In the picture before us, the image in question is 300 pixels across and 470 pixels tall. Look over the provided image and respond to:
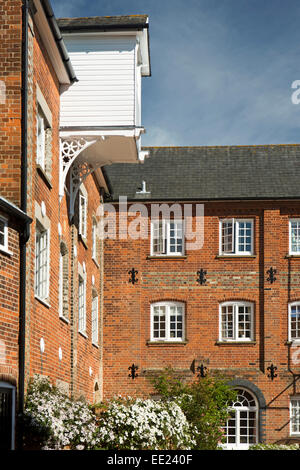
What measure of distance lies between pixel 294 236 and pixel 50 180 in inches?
563

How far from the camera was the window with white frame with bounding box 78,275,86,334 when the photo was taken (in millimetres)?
23691

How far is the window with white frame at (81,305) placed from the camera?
23.7 metres

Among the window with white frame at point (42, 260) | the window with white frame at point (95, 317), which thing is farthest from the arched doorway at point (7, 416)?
the window with white frame at point (95, 317)

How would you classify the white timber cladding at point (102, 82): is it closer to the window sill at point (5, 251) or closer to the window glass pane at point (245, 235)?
the window sill at point (5, 251)

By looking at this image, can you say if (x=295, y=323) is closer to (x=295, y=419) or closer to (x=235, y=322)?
(x=235, y=322)

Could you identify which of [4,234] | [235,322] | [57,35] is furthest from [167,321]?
[4,234]

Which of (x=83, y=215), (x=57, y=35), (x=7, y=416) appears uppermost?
(x=57, y=35)

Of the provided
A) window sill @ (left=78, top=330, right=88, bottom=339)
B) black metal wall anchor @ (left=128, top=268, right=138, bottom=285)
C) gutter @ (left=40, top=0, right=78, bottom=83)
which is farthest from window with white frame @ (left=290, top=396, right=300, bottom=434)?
gutter @ (left=40, top=0, right=78, bottom=83)

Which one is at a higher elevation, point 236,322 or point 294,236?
point 294,236

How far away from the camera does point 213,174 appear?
30.9 meters

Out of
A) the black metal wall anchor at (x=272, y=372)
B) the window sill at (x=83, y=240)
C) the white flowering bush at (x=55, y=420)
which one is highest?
the window sill at (x=83, y=240)

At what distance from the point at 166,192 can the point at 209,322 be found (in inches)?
205

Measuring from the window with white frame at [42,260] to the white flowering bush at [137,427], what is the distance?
293cm
